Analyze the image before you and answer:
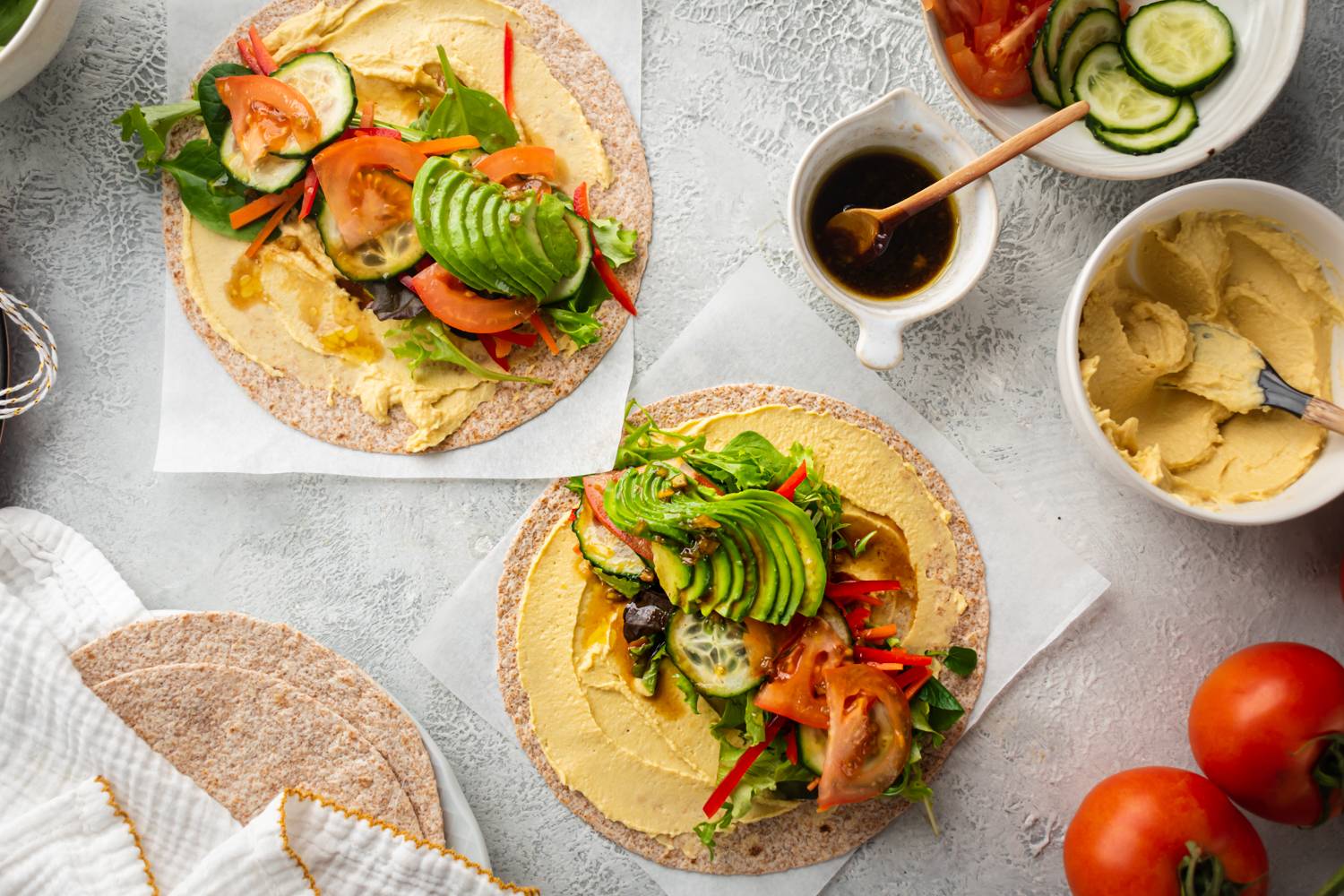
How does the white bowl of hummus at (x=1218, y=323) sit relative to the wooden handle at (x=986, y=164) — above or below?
below

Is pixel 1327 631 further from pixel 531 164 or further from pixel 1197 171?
pixel 531 164

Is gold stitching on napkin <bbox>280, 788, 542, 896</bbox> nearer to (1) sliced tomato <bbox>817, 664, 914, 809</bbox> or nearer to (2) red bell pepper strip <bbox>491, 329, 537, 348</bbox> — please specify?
(1) sliced tomato <bbox>817, 664, 914, 809</bbox>

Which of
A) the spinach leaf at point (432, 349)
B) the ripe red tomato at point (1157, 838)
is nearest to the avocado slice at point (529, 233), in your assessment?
the spinach leaf at point (432, 349)

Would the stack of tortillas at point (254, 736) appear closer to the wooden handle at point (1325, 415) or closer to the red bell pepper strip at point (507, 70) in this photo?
the red bell pepper strip at point (507, 70)

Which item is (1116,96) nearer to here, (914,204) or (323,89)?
(914,204)

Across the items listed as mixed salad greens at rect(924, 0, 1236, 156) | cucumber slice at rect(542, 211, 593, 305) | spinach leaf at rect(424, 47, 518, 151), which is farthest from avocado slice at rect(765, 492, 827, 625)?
spinach leaf at rect(424, 47, 518, 151)

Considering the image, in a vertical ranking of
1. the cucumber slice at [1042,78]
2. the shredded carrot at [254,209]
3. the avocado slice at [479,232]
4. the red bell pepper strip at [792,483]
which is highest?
the shredded carrot at [254,209]

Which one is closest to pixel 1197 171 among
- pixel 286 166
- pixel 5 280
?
pixel 286 166

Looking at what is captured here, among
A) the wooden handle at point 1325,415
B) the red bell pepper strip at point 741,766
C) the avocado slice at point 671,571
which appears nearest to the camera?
the wooden handle at point 1325,415

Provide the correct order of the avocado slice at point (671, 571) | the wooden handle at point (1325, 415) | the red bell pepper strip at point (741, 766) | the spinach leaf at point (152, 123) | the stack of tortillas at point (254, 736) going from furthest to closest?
the spinach leaf at point (152, 123), the stack of tortillas at point (254, 736), the red bell pepper strip at point (741, 766), the avocado slice at point (671, 571), the wooden handle at point (1325, 415)
